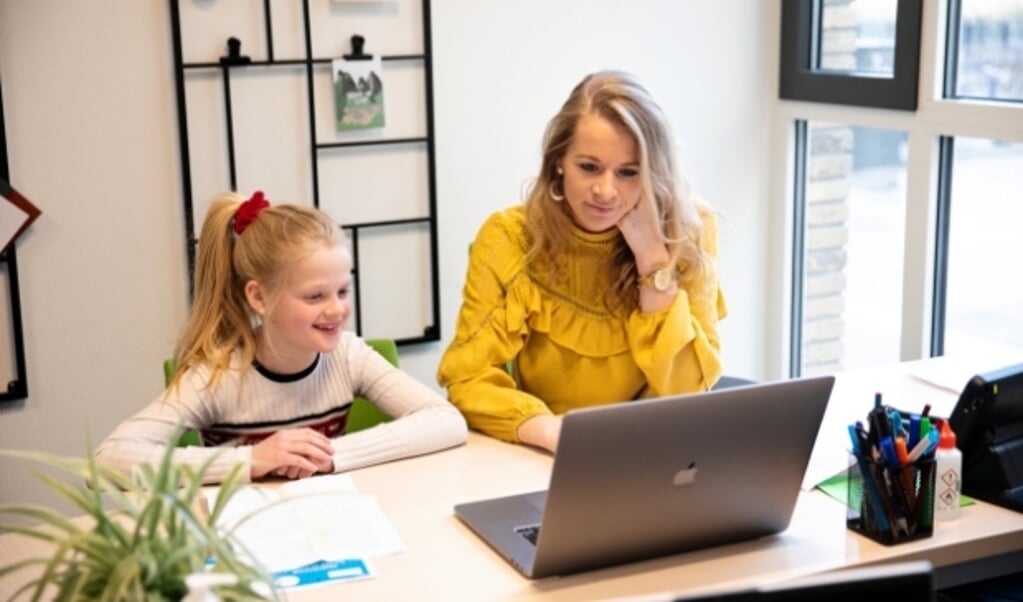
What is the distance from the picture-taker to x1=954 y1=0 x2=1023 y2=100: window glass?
9.51ft

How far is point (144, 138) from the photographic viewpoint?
2.89 m

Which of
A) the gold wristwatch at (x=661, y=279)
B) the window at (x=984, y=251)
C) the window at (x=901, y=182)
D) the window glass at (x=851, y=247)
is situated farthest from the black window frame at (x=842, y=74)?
the gold wristwatch at (x=661, y=279)

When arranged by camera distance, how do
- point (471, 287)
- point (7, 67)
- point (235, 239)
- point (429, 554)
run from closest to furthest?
point (429, 554), point (235, 239), point (471, 287), point (7, 67)

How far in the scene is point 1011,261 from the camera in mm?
2990

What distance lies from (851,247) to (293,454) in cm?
206

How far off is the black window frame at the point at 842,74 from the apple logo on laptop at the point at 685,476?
71.3 inches

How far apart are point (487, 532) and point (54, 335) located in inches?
59.3

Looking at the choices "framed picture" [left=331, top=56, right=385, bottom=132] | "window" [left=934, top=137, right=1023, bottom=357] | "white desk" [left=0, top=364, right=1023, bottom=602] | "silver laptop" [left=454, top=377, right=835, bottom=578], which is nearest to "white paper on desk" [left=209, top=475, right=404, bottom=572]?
"white desk" [left=0, top=364, right=1023, bottom=602]

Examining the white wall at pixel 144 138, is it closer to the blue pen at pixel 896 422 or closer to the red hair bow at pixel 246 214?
the red hair bow at pixel 246 214

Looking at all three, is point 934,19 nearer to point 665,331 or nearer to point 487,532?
point 665,331

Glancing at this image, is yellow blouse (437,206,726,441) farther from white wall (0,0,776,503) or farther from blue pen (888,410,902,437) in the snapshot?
white wall (0,0,776,503)

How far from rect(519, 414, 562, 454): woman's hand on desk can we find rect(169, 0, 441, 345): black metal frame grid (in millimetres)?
1129

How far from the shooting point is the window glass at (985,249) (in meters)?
2.96

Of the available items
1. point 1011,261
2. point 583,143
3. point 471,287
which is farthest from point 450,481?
point 1011,261
